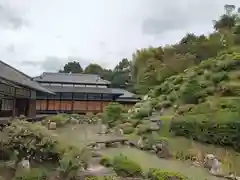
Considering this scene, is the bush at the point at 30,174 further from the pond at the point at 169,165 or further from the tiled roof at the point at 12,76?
the tiled roof at the point at 12,76

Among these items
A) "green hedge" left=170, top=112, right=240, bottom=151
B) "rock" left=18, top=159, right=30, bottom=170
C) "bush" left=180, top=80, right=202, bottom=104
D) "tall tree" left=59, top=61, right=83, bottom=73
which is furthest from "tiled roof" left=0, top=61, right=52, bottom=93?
"tall tree" left=59, top=61, right=83, bottom=73

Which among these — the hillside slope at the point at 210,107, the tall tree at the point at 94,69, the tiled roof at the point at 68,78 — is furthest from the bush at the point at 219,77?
the tall tree at the point at 94,69

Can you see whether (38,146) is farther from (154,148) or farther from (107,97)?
(107,97)

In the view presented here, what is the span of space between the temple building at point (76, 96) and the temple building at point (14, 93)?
11512mm

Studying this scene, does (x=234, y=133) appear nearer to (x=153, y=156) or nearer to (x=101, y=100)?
(x=153, y=156)

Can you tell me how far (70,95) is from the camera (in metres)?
38.4

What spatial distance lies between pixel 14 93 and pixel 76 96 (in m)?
20.9

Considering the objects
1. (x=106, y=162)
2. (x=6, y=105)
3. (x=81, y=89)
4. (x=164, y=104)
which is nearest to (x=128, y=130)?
(x=164, y=104)

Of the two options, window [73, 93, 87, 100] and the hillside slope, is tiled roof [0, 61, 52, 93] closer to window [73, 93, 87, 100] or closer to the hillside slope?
the hillside slope

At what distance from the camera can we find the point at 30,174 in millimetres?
7363

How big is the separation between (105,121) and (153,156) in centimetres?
1314

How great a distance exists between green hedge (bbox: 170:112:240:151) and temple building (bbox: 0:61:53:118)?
895 centimetres

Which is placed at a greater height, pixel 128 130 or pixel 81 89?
pixel 81 89

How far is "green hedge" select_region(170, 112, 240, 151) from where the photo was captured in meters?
11.5
